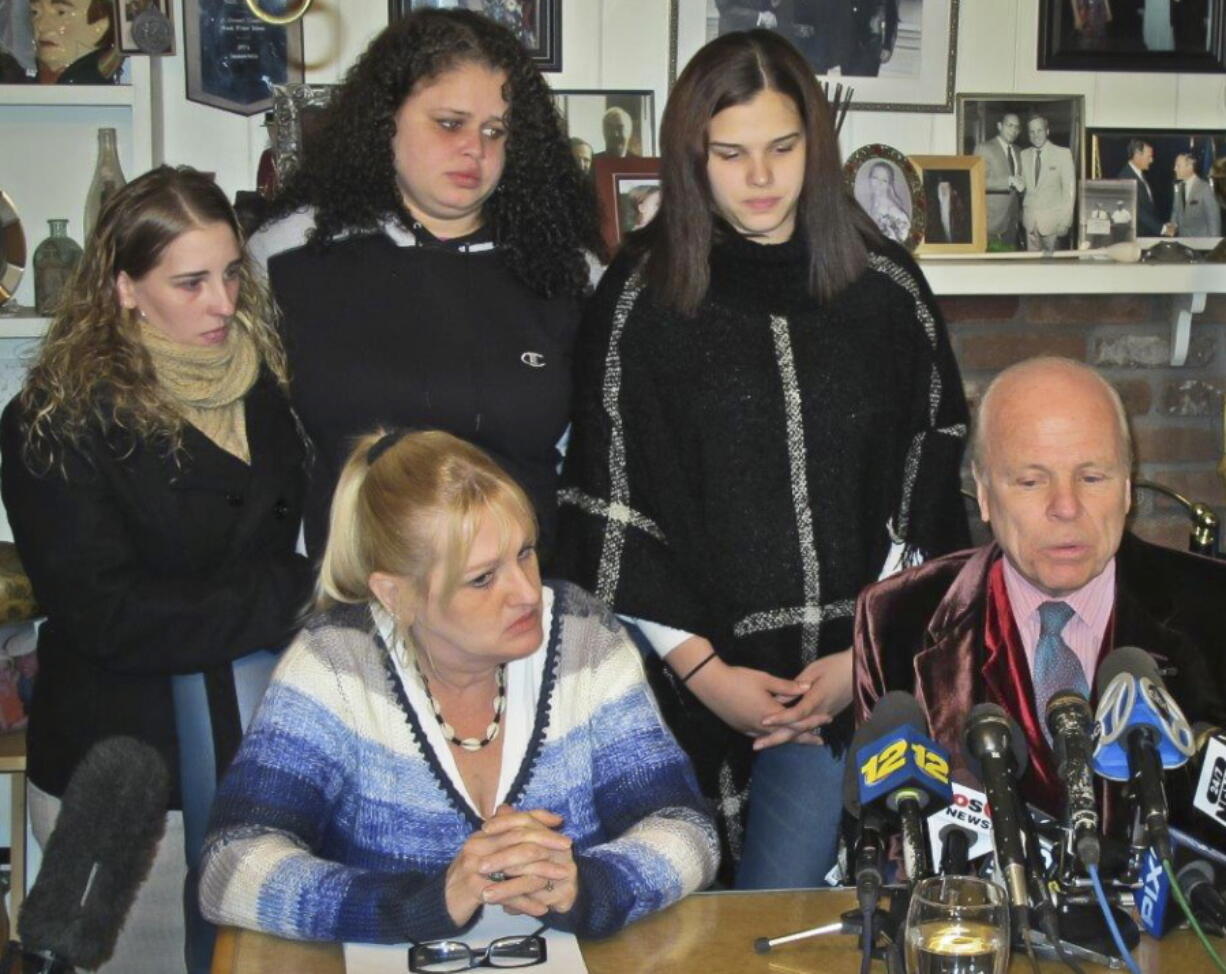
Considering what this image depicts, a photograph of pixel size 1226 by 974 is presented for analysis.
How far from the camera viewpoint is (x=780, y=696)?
7.77 feet

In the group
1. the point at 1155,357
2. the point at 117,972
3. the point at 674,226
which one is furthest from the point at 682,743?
the point at 1155,357

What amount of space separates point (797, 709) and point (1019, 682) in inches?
16.2

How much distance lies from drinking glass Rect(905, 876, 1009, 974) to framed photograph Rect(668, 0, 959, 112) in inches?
91.9

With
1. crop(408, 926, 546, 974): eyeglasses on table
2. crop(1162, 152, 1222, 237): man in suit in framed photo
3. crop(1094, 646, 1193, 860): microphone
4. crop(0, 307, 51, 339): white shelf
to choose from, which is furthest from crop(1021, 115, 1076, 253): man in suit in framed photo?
crop(408, 926, 546, 974): eyeglasses on table

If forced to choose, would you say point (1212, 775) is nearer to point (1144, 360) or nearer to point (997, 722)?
point (997, 722)

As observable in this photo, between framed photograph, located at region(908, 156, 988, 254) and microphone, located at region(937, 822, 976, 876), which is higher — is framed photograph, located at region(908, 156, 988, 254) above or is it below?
above

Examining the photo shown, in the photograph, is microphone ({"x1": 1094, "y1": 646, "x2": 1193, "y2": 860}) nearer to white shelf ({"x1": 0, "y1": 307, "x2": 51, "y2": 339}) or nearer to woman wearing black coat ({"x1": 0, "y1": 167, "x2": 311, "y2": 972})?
woman wearing black coat ({"x1": 0, "y1": 167, "x2": 311, "y2": 972})

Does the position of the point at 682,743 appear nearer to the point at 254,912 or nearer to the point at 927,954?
the point at 254,912

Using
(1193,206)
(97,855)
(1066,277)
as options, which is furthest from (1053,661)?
(1193,206)

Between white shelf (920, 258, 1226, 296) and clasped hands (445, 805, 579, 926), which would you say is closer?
clasped hands (445, 805, 579, 926)

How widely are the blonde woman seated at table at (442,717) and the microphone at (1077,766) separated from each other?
1.66 feet

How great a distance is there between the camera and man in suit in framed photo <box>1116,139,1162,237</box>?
362cm

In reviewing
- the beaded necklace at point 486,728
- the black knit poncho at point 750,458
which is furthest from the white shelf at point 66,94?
the beaded necklace at point 486,728

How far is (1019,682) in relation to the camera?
2.01m
